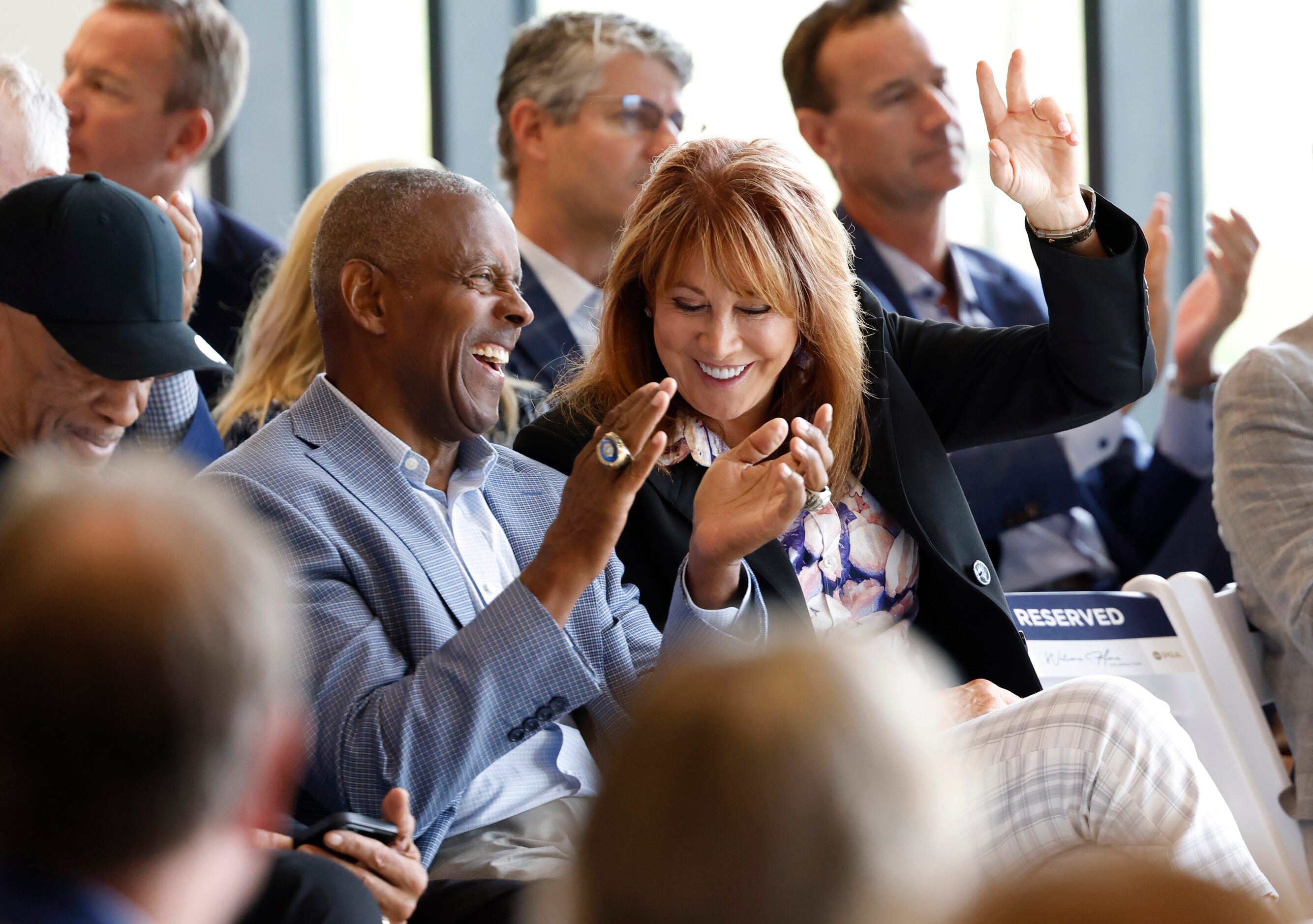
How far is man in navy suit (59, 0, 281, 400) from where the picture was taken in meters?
3.48

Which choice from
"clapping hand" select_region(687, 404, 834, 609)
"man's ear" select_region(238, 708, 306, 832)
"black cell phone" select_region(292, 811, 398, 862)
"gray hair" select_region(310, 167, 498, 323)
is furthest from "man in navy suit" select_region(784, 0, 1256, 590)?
"man's ear" select_region(238, 708, 306, 832)

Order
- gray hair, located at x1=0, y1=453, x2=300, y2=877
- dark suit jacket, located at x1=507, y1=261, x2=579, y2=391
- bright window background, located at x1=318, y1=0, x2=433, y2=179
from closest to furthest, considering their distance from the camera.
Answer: gray hair, located at x1=0, y1=453, x2=300, y2=877, dark suit jacket, located at x1=507, y1=261, x2=579, y2=391, bright window background, located at x1=318, y1=0, x2=433, y2=179

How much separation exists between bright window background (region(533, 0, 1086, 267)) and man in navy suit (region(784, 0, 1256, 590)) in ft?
2.79

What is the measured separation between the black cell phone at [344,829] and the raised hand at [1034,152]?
4.36 ft

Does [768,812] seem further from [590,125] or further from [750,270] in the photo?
[590,125]

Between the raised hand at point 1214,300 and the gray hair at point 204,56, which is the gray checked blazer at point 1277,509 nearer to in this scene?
the raised hand at point 1214,300

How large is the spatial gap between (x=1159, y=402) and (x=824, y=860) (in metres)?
4.50

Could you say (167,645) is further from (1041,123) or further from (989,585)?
(1041,123)

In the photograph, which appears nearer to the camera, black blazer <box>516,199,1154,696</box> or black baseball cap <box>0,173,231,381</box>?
black baseball cap <box>0,173,231,381</box>

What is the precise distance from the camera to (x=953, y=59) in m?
4.84

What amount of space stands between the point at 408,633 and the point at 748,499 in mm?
494

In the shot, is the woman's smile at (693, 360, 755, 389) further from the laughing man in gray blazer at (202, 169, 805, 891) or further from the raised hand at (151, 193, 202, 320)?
the raised hand at (151, 193, 202, 320)

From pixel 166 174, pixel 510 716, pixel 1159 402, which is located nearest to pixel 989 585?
pixel 510 716
